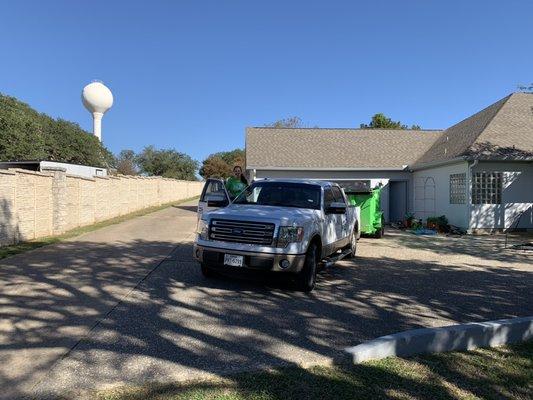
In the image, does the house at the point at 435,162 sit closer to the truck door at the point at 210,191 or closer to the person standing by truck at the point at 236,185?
the truck door at the point at 210,191

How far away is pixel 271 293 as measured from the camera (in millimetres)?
7594

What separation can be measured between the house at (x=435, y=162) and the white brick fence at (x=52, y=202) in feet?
21.8

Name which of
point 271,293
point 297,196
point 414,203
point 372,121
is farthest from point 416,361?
point 372,121

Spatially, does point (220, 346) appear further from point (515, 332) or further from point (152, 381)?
point (515, 332)

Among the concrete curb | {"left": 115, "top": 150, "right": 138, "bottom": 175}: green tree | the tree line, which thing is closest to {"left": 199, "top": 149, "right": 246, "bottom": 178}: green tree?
the tree line

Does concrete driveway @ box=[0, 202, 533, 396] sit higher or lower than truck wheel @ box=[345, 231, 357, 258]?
lower

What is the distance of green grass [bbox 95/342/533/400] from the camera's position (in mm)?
3916

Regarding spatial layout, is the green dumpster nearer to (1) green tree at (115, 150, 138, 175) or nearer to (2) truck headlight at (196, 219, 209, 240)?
(2) truck headlight at (196, 219, 209, 240)

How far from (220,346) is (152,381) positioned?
1062 mm

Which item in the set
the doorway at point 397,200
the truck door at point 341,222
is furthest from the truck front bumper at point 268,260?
the doorway at point 397,200

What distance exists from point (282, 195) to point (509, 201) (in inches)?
500

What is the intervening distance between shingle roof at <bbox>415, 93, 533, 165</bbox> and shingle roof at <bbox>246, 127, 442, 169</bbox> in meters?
1.48

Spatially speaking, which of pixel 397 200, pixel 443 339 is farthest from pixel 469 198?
A: pixel 443 339

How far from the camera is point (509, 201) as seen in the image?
1798 centimetres
